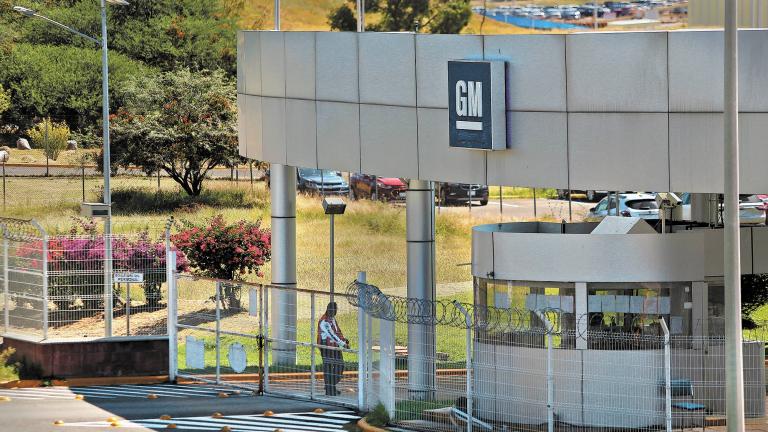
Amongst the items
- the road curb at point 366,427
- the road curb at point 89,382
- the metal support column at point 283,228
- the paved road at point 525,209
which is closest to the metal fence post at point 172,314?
the road curb at point 89,382

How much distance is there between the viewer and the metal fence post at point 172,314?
86.4 ft

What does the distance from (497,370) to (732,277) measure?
541cm

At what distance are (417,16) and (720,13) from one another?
67.0 meters

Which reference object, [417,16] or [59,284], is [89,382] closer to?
[59,284]

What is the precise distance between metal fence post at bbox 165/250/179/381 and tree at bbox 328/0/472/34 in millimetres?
63587

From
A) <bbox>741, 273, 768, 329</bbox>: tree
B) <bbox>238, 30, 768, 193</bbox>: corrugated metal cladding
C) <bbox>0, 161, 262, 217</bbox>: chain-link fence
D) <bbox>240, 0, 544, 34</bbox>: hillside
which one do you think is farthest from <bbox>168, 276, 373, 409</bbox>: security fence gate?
<bbox>240, 0, 544, 34</bbox>: hillside

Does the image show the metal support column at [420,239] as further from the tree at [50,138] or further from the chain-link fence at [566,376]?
the tree at [50,138]

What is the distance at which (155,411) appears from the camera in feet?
76.3

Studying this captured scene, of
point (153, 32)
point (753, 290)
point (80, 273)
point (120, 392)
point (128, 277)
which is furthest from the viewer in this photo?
point (153, 32)

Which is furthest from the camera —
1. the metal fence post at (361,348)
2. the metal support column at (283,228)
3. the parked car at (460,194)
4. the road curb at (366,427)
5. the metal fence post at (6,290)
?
the parked car at (460,194)

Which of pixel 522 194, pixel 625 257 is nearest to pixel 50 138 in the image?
pixel 522 194

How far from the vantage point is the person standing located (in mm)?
24000

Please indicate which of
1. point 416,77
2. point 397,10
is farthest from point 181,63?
point 416,77

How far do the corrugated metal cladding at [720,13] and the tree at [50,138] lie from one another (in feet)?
152
